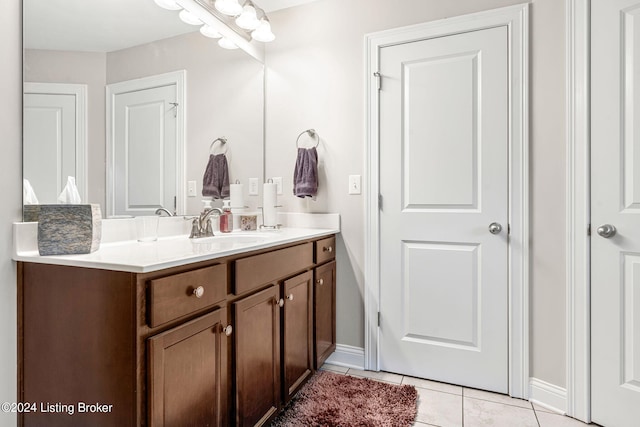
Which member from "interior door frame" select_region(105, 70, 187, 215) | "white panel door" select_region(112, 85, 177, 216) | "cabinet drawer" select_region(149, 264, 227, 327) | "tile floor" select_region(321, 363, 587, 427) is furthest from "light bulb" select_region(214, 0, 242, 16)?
"tile floor" select_region(321, 363, 587, 427)

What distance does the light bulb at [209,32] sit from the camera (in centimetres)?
190

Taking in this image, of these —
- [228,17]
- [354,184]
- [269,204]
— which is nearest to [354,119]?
[354,184]

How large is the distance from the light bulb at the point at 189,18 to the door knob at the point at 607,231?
7.28ft

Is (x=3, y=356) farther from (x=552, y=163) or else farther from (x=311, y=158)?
(x=552, y=163)

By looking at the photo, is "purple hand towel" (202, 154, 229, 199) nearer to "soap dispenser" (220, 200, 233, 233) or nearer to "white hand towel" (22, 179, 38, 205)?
"soap dispenser" (220, 200, 233, 233)

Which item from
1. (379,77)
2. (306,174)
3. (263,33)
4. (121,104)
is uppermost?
(263,33)

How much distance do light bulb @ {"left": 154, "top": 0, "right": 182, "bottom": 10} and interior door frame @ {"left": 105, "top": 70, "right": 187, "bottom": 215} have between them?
288 millimetres

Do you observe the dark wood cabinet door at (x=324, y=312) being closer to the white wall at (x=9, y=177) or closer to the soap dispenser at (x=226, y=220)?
the soap dispenser at (x=226, y=220)

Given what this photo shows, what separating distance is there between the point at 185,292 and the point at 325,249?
108 centimetres

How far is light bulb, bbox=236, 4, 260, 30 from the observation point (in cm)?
205

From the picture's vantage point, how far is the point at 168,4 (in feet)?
5.49

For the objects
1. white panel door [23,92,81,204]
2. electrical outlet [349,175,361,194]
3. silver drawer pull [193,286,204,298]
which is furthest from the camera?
electrical outlet [349,175,361,194]

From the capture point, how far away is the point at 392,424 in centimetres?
154

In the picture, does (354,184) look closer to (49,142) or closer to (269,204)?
(269,204)
